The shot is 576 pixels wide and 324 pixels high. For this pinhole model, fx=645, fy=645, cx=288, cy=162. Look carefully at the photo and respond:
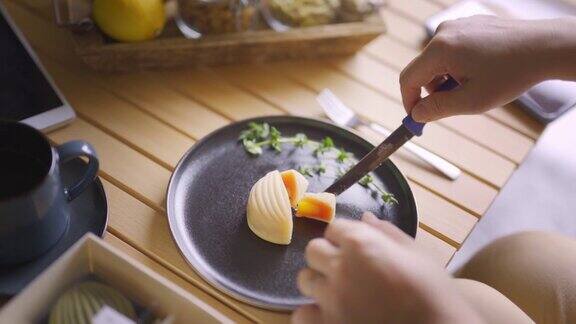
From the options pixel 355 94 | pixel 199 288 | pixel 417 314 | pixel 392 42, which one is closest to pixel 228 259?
pixel 199 288

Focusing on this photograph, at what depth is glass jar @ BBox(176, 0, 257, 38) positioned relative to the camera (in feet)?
3.01

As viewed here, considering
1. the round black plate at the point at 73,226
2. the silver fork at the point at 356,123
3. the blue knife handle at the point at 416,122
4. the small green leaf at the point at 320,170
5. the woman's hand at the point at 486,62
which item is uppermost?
the woman's hand at the point at 486,62

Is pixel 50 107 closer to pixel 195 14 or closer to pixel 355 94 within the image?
pixel 195 14

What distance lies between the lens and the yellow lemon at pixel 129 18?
860 millimetres

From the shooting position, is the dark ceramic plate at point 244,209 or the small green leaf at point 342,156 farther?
the small green leaf at point 342,156

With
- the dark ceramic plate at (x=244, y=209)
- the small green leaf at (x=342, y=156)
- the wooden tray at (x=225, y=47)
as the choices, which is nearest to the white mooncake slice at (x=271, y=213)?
the dark ceramic plate at (x=244, y=209)

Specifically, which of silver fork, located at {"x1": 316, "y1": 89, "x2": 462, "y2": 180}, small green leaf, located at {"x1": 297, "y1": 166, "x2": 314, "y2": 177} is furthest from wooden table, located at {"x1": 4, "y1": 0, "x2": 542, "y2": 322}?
small green leaf, located at {"x1": 297, "y1": 166, "x2": 314, "y2": 177}

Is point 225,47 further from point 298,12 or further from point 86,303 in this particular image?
point 86,303

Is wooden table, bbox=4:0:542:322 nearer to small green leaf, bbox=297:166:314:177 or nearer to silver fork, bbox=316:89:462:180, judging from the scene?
silver fork, bbox=316:89:462:180

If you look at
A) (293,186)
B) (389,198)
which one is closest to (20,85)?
(293,186)

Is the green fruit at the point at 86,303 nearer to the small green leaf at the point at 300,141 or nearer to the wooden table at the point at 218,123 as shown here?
the wooden table at the point at 218,123

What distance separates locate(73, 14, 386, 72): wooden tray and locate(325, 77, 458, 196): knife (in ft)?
0.80

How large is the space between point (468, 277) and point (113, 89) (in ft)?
1.80

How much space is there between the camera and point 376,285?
556mm
